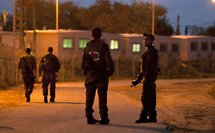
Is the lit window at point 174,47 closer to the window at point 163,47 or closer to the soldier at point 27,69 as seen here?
the window at point 163,47

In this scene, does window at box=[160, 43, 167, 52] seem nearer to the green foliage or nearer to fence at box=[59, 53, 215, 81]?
fence at box=[59, 53, 215, 81]

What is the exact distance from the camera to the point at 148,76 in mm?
12141

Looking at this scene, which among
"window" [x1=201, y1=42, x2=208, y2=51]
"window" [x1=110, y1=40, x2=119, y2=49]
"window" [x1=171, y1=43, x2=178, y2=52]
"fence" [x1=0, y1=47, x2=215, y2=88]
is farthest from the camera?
"window" [x1=201, y1=42, x2=208, y2=51]

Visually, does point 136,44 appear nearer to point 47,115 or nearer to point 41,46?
point 41,46

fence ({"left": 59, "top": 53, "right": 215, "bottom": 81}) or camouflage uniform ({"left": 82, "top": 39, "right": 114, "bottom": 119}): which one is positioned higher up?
camouflage uniform ({"left": 82, "top": 39, "right": 114, "bottom": 119})

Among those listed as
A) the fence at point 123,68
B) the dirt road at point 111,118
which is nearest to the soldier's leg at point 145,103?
the dirt road at point 111,118

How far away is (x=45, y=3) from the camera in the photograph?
276ft

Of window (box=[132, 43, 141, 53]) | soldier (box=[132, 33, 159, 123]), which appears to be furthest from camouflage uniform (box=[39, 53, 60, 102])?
window (box=[132, 43, 141, 53])

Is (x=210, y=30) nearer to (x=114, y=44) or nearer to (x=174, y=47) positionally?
(x=174, y=47)

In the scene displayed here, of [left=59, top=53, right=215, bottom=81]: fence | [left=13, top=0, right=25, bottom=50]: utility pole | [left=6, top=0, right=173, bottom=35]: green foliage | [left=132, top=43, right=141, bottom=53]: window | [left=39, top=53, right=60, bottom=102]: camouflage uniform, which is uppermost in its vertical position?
[left=6, top=0, right=173, bottom=35]: green foliage

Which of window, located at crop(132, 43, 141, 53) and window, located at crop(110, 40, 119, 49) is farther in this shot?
window, located at crop(132, 43, 141, 53)

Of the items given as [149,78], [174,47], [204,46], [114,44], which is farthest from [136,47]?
[149,78]

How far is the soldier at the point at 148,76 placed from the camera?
12039 mm

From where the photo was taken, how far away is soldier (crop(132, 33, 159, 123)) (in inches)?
474
